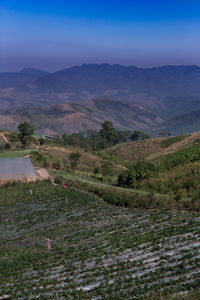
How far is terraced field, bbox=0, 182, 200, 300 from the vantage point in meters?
9.99

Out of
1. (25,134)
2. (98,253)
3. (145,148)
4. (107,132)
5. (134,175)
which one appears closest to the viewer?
(98,253)

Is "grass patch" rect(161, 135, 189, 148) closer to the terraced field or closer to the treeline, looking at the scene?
the treeline

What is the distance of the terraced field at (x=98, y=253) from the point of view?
999 centimetres

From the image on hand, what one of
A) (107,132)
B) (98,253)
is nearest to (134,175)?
(98,253)

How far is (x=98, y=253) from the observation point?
1331cm

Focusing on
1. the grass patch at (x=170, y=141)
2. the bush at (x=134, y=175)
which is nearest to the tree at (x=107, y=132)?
the grass patch at (x=170, y=141)

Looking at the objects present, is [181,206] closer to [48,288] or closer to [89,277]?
[89,277]

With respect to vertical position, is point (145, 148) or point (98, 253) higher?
point (98, 253)

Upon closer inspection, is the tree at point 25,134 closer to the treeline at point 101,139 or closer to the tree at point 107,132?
the treeline at point 101,139

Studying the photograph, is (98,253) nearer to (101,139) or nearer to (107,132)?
(101,139)

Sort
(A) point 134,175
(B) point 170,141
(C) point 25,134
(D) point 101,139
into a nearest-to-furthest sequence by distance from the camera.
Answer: (A) point 134,175, (C) point 25,134, (B) point 170,141, (D) point 101,139

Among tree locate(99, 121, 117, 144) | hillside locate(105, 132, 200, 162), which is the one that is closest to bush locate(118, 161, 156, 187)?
hillside locate(105, 132, 200, 162)

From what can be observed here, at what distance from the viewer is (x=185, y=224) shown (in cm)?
1495

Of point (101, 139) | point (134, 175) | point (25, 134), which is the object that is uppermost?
point (25, 134)
